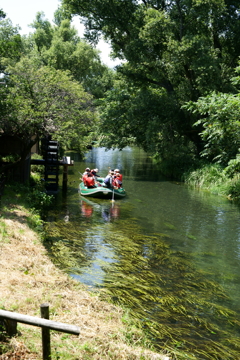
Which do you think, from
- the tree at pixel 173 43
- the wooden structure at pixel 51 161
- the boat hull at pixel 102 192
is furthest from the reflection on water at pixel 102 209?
the tree at pixel 173 43

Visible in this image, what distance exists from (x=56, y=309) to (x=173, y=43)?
2088 cm

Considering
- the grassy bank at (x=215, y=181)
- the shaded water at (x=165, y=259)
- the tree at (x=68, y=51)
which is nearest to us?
the shaded water at (x=165, y=259)

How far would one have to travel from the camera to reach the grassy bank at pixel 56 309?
199 inches

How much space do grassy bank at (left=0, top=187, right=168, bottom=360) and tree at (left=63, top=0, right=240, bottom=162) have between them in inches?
698

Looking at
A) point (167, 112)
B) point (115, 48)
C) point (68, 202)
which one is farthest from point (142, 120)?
point (68, 202)

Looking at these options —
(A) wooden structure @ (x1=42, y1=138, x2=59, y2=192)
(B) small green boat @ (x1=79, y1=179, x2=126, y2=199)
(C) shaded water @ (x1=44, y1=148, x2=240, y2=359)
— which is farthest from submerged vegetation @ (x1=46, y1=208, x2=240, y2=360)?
(A) wooden structure @ (x1=42, y1=138, x2=59, y2=192)

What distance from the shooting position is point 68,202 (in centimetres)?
1838

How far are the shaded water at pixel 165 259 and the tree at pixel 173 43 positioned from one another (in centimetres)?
884

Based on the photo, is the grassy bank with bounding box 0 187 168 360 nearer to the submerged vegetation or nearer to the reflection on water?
the submerged vegetation

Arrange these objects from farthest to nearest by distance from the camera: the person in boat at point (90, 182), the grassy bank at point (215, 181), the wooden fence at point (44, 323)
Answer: the grassy bank at point (215, 181) < the person in boat at point (90, 182) < the wooden fence at point (44, 323)

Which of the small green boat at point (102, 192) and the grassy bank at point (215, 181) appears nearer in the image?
the small green boat at point (102, 192)

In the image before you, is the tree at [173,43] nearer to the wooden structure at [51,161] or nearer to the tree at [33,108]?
the wooden structure at [51,161]

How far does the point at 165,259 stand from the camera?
35.8ft

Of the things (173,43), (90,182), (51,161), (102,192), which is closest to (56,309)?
(102,192)
